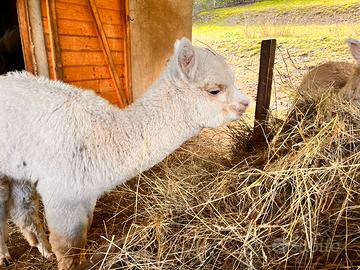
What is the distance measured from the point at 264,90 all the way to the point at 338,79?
1.38 metres

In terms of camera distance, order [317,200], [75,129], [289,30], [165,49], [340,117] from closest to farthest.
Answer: [317,200]
[75,129]
[340,117]
[165,49]
[289,30]

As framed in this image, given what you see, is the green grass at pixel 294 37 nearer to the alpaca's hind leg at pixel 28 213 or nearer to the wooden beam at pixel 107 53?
Answer: the wooden beam at pixel 107 53

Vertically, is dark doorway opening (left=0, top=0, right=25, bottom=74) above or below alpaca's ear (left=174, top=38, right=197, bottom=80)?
below

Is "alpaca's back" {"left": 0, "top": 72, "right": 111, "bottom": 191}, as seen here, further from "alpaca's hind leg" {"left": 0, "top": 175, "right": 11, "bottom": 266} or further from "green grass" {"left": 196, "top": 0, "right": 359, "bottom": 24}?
"green grass" {"left": 196, "top": 0, "right": 359, "bottom": 24}

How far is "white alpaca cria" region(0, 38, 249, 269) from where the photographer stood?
2.02m

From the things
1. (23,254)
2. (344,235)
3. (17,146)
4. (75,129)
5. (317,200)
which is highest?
(75,129)

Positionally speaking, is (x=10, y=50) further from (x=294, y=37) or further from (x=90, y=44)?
(x=294, y=37)

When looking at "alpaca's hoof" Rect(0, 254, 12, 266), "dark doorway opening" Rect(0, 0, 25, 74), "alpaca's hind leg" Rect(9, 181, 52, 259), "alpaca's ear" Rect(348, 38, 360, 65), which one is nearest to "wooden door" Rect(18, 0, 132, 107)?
"dark doorway opening" Rect(0, 0, 25, 74)

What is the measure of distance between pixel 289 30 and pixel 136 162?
11.4 meters

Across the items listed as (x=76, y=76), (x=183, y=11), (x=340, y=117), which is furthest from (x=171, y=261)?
(x=183, y=11)

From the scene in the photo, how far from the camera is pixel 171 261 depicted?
6.17ft

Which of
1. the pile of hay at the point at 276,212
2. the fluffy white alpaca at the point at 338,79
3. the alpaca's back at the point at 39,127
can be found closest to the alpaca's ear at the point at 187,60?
the alpaca's back at the point at 39,127

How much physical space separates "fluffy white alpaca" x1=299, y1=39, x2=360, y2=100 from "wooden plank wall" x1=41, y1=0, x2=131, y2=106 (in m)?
3.45

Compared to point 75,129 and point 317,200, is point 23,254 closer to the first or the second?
point 75,129
